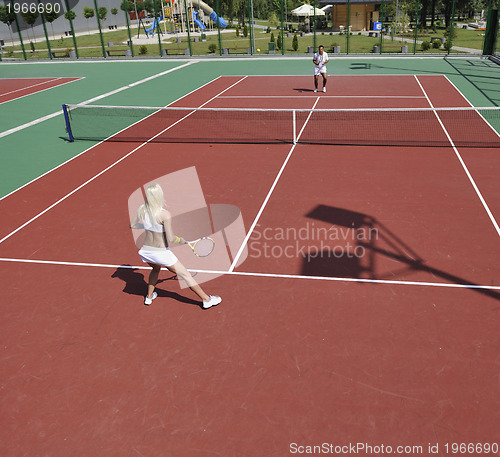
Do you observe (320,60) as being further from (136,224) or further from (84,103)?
(136,224)

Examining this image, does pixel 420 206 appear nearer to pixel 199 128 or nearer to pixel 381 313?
pixel 381 313

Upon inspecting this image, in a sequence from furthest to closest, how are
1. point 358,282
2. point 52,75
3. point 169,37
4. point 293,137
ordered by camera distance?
point 169,37 < point 52,75 < point 293,137 < point 358,282

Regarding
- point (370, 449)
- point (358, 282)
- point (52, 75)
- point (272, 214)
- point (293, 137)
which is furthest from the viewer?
point (52, 75)

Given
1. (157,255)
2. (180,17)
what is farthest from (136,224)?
(180,17)

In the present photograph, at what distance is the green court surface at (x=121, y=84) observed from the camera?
14.5 m

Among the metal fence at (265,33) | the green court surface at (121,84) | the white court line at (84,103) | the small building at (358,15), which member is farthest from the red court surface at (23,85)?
the small building at (358,15)

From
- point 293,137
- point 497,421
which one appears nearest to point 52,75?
point 293,137

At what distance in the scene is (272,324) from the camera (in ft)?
20.9

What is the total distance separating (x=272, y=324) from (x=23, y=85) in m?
25.6

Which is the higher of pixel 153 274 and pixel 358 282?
pixel 153 274

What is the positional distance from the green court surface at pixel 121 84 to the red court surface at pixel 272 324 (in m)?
3.95

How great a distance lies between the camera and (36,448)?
4.73 meters

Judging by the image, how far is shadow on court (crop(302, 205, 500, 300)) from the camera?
7.40 meters

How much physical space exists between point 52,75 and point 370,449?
30728 mm
